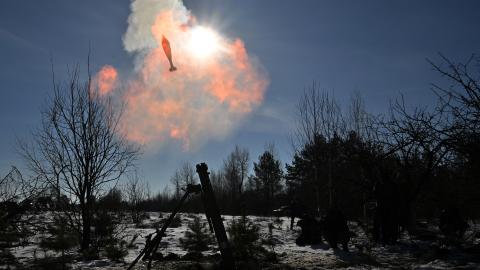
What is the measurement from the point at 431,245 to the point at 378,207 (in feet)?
5.73

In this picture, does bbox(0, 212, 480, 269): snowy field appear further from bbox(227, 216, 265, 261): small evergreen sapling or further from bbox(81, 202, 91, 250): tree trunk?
bbox(81, 202, 91, 250): tree trunk

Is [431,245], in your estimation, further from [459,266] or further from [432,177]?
[459,266]

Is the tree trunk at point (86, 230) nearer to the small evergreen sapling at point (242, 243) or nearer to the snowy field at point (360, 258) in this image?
the snowy field at point (360, 258)

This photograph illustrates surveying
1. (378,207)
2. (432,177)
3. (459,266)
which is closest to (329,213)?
(378,207)

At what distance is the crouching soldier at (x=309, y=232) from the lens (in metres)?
13.5

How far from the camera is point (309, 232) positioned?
44.8 feet

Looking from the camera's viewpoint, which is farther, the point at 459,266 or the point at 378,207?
the point at 378,207

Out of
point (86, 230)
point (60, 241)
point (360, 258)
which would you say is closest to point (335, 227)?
point (360, 258)

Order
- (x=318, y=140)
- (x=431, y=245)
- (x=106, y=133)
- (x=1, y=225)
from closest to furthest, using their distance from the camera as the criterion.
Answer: (x=1, y=225) → (x=431, y=245) → (x=106, y=133) → (x=318, y=140)

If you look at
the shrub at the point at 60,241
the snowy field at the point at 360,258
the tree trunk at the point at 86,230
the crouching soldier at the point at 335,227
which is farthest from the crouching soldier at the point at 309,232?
the shrub at the point at 60,241

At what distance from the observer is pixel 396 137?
Answer: 8.48m

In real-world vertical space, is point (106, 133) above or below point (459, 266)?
above

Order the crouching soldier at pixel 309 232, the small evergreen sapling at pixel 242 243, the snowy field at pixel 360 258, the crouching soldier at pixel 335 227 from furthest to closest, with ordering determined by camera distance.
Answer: the crouching soldier at pixel 309 232 → the crouching soldier at pixel 335 227 → the small evergreen sapling at pixel 242 243 → the snowy field at pixel 360 258

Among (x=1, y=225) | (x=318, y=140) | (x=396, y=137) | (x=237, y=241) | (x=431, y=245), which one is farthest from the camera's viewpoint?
(x=318, y=140)
